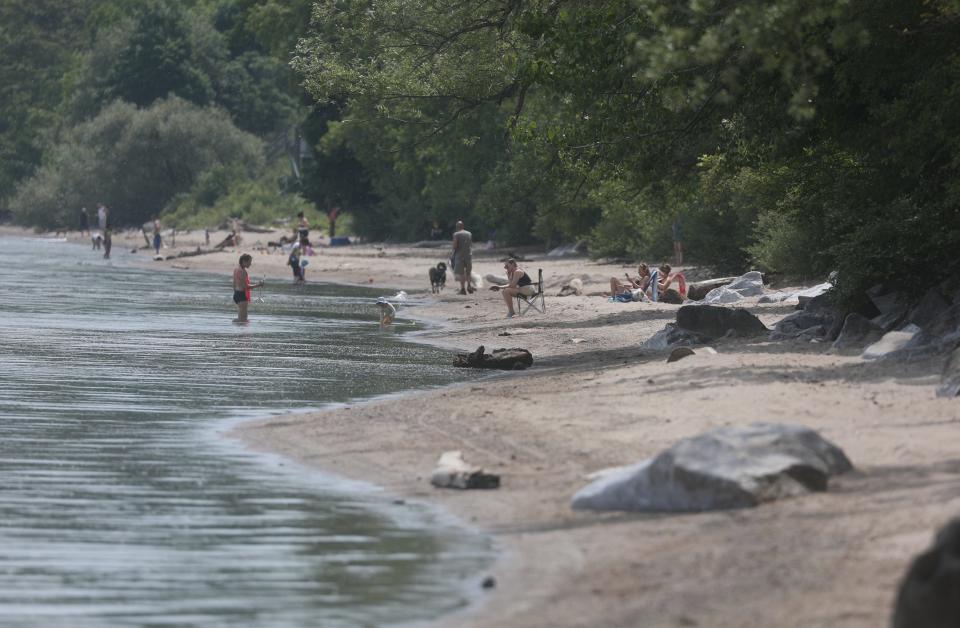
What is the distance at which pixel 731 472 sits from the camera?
10672 mm

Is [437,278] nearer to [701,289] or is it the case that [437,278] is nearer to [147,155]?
[701,289]

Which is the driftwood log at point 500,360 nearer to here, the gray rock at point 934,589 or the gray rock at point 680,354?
the gray rock at point 680,354

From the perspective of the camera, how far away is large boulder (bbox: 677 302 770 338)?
22641 mm

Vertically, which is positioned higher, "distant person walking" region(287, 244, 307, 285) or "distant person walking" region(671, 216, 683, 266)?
"distant person walking" region(671, 216, 683, 266)

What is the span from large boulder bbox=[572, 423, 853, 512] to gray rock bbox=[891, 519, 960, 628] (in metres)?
3.58

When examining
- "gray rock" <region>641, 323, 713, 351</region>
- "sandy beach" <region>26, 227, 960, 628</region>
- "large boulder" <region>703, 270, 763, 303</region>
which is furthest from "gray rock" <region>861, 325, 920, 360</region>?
"large boulder" <region>703, 270, 763, 303</region>

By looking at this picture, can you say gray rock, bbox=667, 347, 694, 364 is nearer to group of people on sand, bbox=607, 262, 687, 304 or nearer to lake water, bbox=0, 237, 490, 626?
lake water, bbox=0, 237, 490, 626

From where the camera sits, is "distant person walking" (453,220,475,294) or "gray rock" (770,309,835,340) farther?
Answer: "distant person walking" (453,220,475,294)

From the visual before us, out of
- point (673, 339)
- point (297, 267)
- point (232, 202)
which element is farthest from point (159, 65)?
point (673, 339)

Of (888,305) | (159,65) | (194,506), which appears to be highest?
(159,65)

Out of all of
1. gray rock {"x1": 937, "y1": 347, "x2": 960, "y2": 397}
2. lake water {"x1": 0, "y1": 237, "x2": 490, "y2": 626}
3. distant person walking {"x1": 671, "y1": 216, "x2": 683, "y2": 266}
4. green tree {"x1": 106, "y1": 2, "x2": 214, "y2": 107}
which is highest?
green tree {"x1": 106, "y1": 2, "x2": 214, "y2": 107}

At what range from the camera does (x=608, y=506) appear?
11.3 m

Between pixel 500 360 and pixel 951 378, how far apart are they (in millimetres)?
8438

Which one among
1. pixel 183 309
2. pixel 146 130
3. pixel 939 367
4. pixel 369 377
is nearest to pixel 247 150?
pixel 146 130
